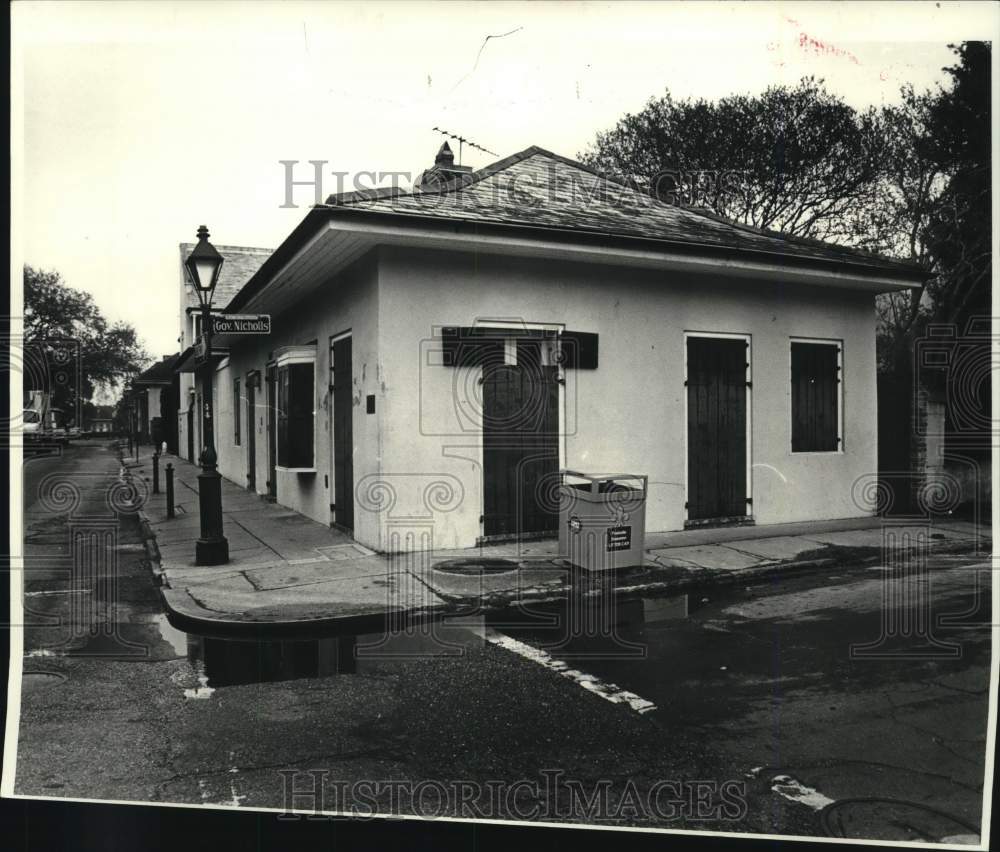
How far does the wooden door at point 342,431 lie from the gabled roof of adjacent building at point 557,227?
1.29 meters

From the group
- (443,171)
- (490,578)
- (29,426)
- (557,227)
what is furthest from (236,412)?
(29,426)

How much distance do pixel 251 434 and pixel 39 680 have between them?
13180mm

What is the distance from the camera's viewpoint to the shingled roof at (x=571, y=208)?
340 inches

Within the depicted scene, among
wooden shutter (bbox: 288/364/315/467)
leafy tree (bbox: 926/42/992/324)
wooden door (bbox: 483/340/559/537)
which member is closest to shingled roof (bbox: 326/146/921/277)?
wooden door (bbox: 483/340/559/537)

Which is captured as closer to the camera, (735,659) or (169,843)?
(169,843)

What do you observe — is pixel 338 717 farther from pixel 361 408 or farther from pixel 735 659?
pixel 361 408

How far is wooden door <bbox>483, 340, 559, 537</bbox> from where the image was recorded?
950 cm

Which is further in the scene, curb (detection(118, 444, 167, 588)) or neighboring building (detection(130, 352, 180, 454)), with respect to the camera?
neighboring building (detection(130, 352, 180, 454))

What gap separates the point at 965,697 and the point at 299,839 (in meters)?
3.76

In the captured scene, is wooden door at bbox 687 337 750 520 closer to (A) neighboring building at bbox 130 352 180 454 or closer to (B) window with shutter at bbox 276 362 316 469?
(B) window with shutter at bbox 276 362 316 469

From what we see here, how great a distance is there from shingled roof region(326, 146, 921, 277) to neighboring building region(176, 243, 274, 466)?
35.8 feet

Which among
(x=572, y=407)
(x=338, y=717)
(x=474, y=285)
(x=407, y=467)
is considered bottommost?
(x=338, y=717)

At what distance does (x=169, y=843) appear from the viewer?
2648 mm

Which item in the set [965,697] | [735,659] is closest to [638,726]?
[735,659]
